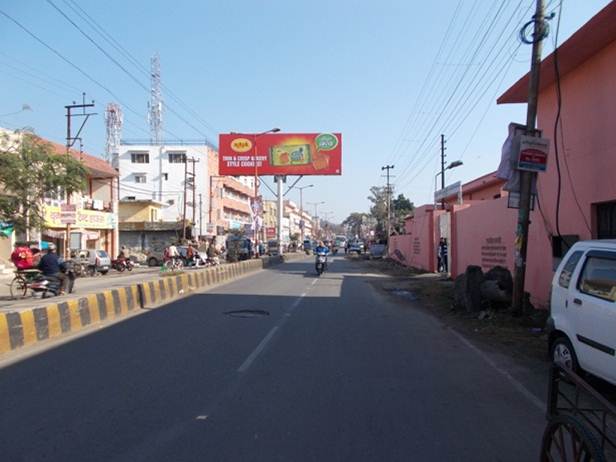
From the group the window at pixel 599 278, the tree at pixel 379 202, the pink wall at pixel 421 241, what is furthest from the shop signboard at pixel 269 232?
the window at pixel 599 278

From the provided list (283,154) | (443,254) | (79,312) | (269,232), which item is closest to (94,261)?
(443,254)

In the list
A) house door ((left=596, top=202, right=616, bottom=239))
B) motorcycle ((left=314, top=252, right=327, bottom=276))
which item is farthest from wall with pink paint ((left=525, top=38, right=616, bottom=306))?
motorcycle ((left=314, top=252, right=327, bottom=276))

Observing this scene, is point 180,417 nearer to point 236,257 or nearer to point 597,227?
point 597,227

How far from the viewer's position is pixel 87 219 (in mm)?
41562

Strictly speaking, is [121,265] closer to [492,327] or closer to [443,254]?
[443,254]

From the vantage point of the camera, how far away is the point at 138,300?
1468cm

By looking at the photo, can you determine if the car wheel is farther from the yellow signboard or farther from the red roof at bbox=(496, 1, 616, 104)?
the yellow signboard

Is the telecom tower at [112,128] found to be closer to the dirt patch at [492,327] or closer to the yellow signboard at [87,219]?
the yellow signboard at [87,219]

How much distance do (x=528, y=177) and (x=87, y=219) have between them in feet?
118

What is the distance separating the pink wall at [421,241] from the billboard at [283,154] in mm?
11260

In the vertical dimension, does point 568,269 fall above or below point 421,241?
below

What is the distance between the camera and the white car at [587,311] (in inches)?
233

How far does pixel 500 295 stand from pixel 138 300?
29.2 feet

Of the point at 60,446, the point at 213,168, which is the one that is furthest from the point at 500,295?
the point at 213,168
